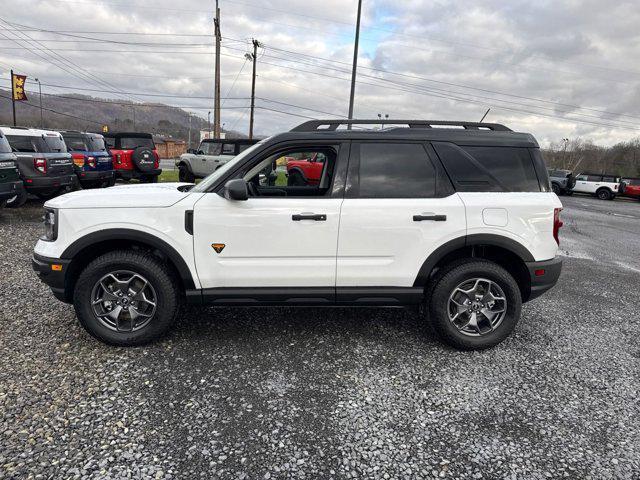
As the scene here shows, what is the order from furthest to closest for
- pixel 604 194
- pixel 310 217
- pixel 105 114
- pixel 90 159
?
pixel 105 114 < pixel 604 194 < pixel 90 159 < pixel 310 217

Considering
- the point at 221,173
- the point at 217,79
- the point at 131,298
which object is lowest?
the point at 131,298

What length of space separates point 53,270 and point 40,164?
776cm

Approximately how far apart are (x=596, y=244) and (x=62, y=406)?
10.3 meters

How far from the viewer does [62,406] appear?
2.67 meters

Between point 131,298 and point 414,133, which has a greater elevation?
point 414,133

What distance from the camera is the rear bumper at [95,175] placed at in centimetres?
1153

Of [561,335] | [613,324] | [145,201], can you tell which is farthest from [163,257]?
[613,324]

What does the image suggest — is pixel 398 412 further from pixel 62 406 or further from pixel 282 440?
pixel 62 406

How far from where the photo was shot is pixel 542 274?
3.59 metres

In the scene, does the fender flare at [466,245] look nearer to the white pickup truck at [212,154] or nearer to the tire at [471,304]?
the tire at [471,304]

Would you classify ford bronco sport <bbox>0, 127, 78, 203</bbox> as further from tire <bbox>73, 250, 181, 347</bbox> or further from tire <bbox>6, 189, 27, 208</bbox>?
tire <bbox>73, 250, 181, 347</bbox>

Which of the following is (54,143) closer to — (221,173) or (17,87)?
(221,173)

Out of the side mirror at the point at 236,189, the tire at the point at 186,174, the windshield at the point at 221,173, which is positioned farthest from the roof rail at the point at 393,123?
the tire at the point at 186,174

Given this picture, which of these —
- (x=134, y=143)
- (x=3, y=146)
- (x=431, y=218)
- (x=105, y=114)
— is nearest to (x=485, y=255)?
(x=431, y=218)
